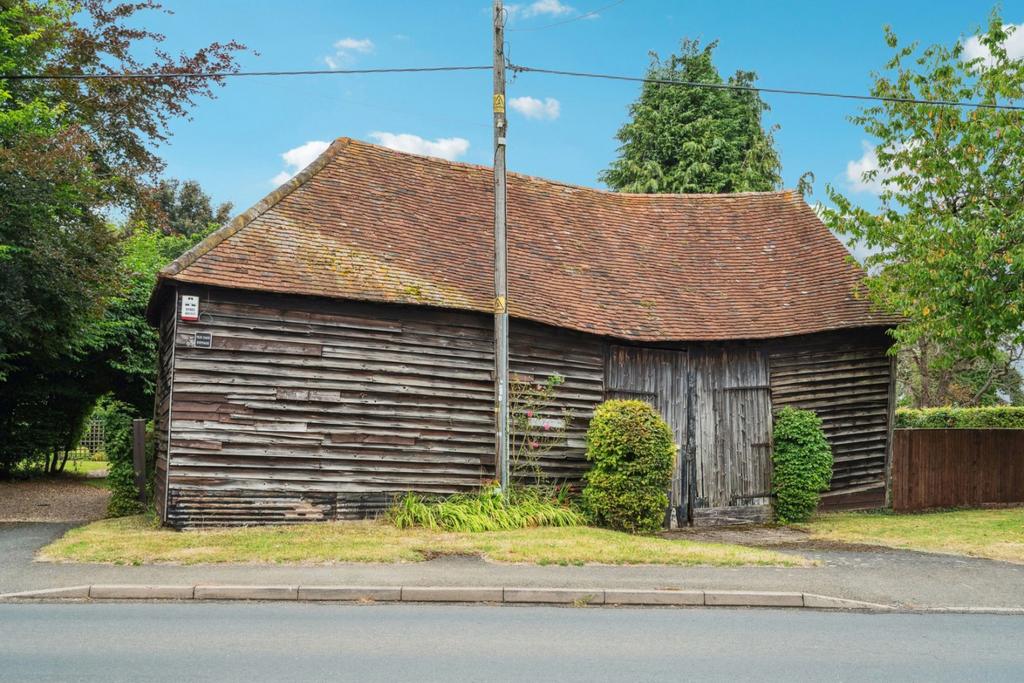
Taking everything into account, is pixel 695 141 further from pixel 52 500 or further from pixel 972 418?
pixel 52 500

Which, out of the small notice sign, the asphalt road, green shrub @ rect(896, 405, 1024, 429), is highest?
the small notice sign

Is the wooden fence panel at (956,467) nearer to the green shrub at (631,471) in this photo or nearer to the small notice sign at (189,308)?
the green shrub at (631,471)

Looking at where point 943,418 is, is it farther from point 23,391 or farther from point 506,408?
point 23,391

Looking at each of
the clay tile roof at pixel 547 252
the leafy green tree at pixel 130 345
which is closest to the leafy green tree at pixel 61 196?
the leafy green tree at pixel 130 345

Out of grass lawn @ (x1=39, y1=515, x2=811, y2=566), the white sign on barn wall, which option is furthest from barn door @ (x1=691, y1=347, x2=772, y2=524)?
grass lawn @ (x1=39, y1=515, x2=811, y2=566)

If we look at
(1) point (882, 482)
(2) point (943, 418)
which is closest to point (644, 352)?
(1) point (882, 482)

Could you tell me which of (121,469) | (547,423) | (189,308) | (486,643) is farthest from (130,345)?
(486,643)

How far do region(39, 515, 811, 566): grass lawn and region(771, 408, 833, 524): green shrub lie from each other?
4999 mm

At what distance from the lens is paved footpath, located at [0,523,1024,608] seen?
9.38 metres

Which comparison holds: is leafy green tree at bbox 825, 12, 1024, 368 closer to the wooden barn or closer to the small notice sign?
the wooden barn

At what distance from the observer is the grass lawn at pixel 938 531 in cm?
1308

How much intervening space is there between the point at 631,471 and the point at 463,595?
5.78 meters

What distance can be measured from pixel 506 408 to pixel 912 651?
8266 mm

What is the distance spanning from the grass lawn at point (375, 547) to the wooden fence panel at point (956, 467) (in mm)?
8241
